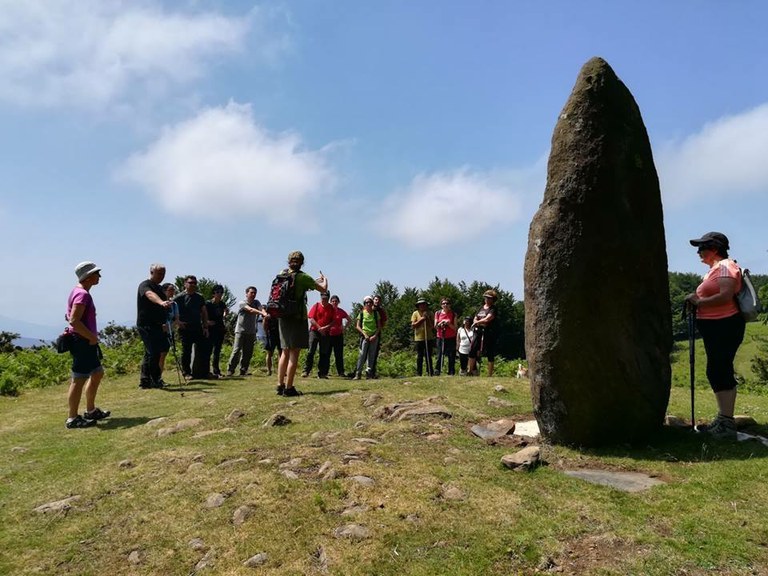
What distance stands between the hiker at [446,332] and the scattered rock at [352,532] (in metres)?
10.1

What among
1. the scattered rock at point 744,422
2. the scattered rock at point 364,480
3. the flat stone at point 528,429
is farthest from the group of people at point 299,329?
the scattered rock at point 364,480

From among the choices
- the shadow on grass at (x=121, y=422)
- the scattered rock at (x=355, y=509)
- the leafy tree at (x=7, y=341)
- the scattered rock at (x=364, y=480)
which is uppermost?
the leafy tree at (x=7, y=341)

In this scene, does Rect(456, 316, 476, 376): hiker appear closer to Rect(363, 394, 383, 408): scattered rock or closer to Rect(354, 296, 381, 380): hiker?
Rect(354, 296, 381, 380): hiker

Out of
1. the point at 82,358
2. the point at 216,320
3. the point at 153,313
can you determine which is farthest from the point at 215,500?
the point at 216,320

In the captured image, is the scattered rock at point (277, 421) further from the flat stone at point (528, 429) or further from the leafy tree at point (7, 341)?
the leafy tree at point (7, 341)

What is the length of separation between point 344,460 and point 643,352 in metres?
3.45

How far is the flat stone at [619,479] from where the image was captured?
5324 millimetres

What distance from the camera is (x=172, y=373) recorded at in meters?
15.6

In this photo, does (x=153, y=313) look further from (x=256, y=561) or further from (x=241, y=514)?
(x=256, y=561)

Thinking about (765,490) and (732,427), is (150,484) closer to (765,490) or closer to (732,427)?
(765,490)

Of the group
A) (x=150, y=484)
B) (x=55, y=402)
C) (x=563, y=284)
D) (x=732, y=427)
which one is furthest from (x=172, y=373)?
(x=732, y=427)

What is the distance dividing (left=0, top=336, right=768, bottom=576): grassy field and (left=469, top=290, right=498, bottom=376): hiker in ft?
17.0

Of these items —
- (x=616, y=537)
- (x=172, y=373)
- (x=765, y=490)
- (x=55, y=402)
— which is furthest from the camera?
(x=172, y=373)

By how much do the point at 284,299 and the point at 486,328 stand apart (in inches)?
209
